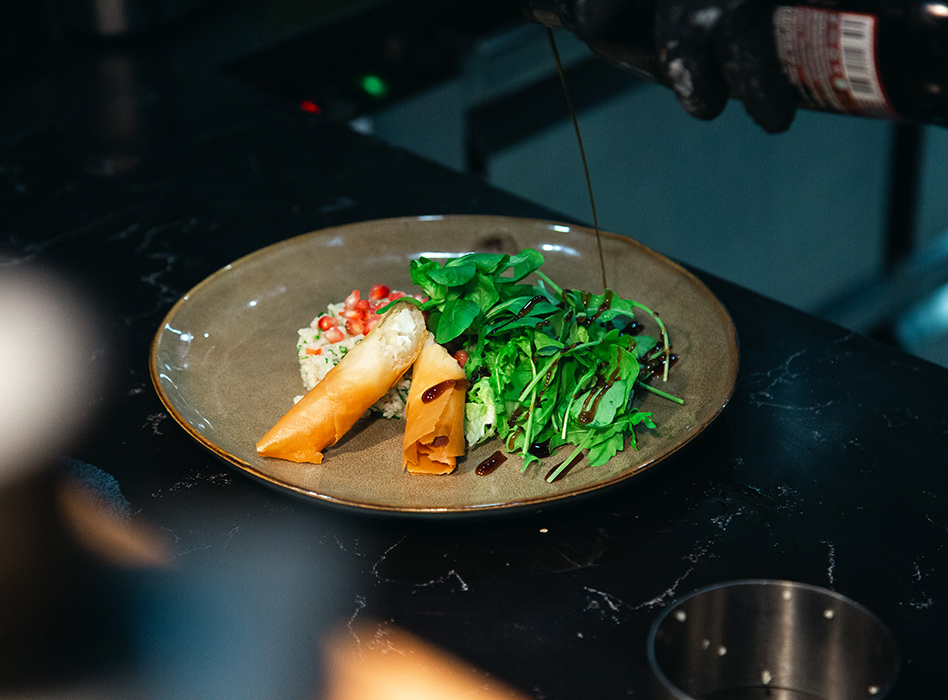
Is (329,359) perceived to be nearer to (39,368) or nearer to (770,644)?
(39,368)

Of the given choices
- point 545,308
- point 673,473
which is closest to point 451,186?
point 545,308

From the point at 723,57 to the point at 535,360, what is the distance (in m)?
0.41

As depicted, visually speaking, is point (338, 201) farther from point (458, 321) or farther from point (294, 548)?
point (294, 548)

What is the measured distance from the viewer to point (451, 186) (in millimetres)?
1749

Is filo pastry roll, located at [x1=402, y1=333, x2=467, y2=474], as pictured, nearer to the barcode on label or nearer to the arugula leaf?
the arugula leaf

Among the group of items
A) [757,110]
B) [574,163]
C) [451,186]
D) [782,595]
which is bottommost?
[574,163]

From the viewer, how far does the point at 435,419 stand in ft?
3.46

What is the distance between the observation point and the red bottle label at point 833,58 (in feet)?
2.55

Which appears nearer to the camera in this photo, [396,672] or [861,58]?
[861,58]

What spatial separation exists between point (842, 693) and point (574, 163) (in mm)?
2207

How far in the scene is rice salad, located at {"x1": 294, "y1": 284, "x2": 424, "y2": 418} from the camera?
1.17 m

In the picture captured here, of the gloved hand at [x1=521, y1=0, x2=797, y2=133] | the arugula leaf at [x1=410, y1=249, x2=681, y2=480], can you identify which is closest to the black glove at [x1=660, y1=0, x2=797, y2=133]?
the gloved hand at [x1=521, y1=0, x2=797, y2=133]

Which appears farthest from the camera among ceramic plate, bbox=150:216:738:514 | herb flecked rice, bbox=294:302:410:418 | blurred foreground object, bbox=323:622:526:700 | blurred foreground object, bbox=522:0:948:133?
herb flecked rice, bbox=294:302:410:418

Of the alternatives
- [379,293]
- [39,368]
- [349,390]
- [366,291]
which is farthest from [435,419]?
[39,368]
